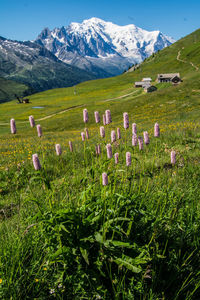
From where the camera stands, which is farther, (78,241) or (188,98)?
(188,98)

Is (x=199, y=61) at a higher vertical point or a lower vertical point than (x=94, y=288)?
higher

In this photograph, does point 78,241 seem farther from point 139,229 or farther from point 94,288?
point 139,229

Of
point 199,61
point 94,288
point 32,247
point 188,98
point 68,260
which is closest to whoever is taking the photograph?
point 94,288

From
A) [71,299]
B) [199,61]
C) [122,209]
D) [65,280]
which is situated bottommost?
[71,299]

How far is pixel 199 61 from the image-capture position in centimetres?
12100

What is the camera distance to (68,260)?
2830 millimetres

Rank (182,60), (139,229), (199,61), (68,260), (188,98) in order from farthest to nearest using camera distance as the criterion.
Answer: (182,60) → (199,61) → (188,98) → (139,229) → (68,260)

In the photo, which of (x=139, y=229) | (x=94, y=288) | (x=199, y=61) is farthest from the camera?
(x=199, y=61)

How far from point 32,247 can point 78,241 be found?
721 millimetres

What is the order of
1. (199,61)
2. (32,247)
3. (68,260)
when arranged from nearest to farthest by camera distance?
(68,260) < (32,247) < (199,61)

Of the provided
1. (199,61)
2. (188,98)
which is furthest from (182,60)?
(188,98)

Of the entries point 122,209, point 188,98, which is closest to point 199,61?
point 188,98

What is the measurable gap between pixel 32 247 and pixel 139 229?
1.62 meters

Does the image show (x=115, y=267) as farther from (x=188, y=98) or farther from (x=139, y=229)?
(x=188, y=98)
